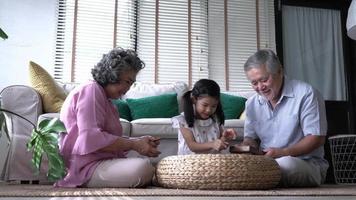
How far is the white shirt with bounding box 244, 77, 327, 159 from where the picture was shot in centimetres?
171

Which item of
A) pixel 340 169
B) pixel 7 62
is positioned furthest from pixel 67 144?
pixel 340 169

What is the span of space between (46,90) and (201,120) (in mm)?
1129

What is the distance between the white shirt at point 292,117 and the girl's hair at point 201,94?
0.66 feet

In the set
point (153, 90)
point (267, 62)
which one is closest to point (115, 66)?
point (267, 62)

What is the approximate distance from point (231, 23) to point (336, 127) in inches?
58.4

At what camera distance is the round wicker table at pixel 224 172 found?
138cm

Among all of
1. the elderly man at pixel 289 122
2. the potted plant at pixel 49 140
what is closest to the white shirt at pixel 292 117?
the elderly man at pixel 289 122

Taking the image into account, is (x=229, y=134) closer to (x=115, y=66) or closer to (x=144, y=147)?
(x=144, y=147)

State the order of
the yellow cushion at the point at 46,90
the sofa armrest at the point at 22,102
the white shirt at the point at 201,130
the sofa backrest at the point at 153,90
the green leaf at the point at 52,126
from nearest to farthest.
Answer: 1. the green leaf at the point at 52,126
2. the white shirt at the point at 201,130
3. the sofa armrest at the point at 22,102
4. the yellow cushion at the point at 46,90
5. the sofa backrest at the point at 153,90

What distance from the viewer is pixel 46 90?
2508mm

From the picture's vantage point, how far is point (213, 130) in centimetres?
195

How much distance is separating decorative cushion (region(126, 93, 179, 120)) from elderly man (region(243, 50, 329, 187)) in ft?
3.63

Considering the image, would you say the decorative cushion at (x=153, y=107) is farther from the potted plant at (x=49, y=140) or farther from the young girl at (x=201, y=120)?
the potted plant at (x=49, y=140)

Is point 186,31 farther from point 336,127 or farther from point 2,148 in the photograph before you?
point 2,148
